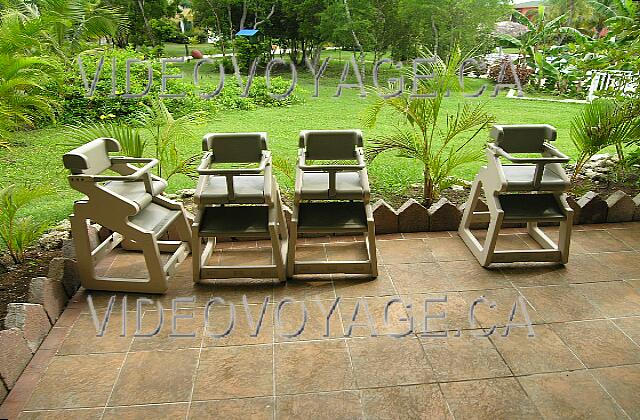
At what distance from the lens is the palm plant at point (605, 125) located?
3.39m

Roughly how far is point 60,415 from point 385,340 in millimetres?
1413

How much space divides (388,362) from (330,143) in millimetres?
1387

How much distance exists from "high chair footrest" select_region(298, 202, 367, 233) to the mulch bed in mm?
1527

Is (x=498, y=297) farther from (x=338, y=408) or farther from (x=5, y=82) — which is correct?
(x=5, y=82)

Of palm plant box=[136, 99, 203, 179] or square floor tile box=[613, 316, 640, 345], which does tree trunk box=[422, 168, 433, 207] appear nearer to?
square floor tile box=[613, 316, 640, 345]

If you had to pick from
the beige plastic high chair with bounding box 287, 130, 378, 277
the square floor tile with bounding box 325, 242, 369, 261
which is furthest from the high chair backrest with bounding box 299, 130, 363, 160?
the square floor tile with bounding box 325, 242, 369, 261

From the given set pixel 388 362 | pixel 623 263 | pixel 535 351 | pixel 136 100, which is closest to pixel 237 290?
pixel 388 362

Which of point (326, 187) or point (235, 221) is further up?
point (326, 187)

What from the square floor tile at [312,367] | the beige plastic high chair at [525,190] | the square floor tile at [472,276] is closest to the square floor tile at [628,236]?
the beige plastic high chair at [525,190]

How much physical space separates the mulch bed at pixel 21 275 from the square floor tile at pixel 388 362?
1719mm

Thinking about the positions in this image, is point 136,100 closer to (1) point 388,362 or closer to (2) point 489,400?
(1) point 388,362

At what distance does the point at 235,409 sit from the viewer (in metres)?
1.86

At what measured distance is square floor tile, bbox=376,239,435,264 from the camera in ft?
9.83

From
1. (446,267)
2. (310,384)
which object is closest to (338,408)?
(310,384)
